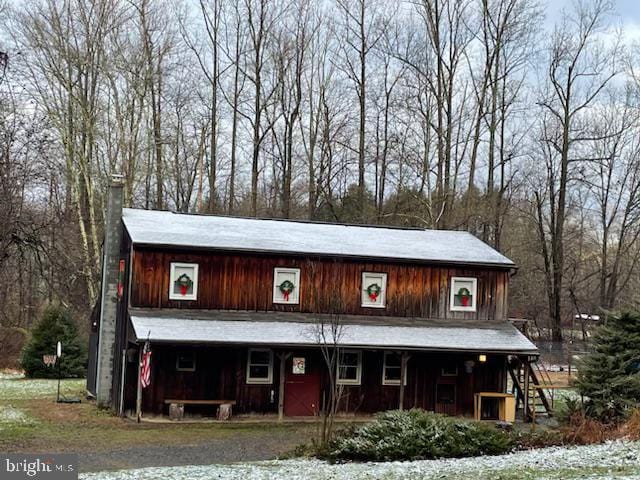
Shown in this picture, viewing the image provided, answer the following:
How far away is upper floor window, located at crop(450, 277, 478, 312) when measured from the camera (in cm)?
2988

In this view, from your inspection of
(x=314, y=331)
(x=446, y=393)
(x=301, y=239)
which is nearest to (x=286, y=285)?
(x=301, y=239)

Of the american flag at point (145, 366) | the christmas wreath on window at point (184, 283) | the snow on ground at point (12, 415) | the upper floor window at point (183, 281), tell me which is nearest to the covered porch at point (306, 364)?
the american flag at point (145, 366)

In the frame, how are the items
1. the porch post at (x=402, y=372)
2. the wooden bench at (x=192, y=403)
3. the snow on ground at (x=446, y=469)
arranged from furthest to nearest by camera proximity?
the porch post at (x=402, y=372), the wooden bench at (x=192, y=403), the snow on ground at (x=446, y=469)

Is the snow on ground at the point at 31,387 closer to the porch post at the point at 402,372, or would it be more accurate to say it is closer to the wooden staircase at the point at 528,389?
the porch post at the point at 402,372

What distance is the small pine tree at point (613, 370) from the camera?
72.1 feet

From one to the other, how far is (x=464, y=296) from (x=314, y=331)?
19.9ft

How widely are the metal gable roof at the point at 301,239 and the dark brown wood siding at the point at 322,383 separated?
3204 millimetres

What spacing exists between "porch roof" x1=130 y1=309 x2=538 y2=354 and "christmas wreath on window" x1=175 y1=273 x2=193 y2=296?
0.66 metres

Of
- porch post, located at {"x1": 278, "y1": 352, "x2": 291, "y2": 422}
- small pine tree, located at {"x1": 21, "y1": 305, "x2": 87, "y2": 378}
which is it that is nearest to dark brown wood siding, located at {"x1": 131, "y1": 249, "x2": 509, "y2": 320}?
porch post, located at {"x1": 278, "y1": 352, "x2": 291, "y2": 422}

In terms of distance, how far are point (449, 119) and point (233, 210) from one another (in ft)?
43.4

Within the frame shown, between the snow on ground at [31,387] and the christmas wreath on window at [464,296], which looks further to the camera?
the snow on ground at [31,387]

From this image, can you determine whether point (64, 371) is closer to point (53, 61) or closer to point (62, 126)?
point (62, 126)
